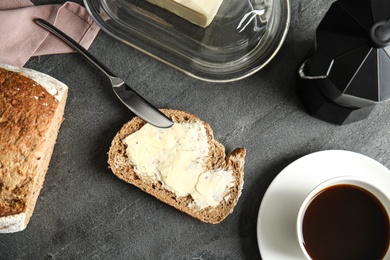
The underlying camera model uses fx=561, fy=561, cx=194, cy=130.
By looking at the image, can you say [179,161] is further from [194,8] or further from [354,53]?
[354,53]

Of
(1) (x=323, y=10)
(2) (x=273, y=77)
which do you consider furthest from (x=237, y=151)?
(1) (x=323, y=10)

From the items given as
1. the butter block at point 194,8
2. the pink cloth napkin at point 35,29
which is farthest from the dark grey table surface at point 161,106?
the butter block at point 194,8

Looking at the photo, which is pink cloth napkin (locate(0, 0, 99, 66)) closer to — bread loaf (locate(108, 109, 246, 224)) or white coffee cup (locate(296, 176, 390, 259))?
bread loaf (locate(108, 109, 246, 224))

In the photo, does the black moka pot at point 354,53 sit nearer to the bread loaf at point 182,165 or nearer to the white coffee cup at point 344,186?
the white coffee cup at point 344,186

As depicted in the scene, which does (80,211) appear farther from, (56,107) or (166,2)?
(166,2)

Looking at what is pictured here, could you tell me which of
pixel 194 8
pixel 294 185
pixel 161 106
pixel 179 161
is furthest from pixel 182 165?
pixel 194 8
